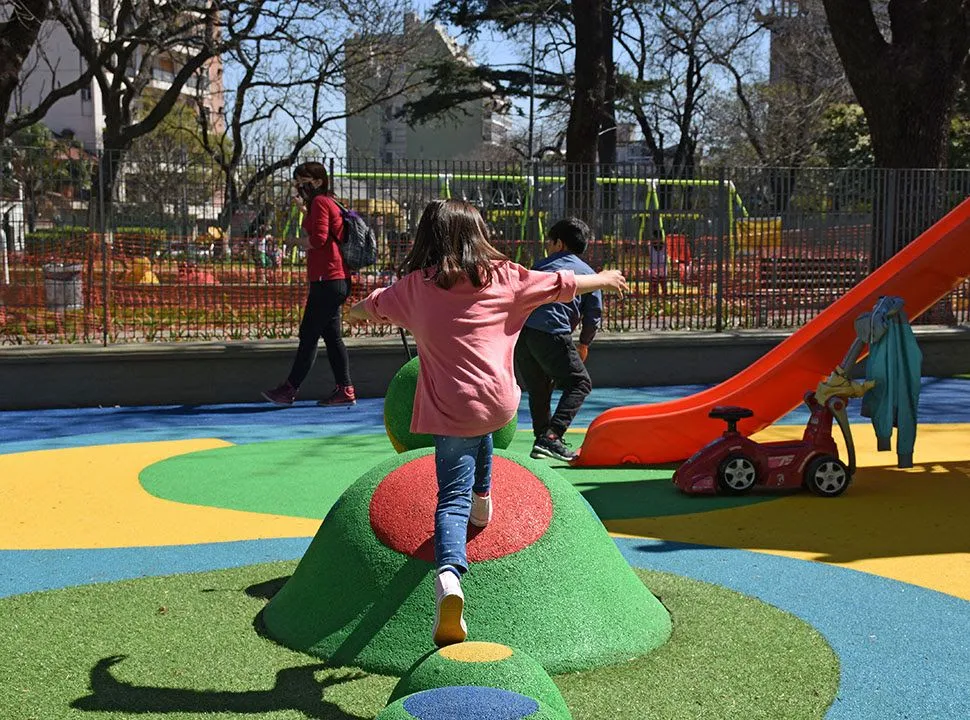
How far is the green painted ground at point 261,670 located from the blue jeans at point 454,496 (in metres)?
0.53

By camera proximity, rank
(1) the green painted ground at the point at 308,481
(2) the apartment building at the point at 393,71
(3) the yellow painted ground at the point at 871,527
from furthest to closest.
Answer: (2) the apartment building at the point at 393,71, (1) the green painted ground at the point at 308,481, (3) the yellow painted ground at the point at 871,527

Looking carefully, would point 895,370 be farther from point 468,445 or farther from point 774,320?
point 774,320

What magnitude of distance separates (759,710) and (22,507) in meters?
5.59

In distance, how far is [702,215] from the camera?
1470cm

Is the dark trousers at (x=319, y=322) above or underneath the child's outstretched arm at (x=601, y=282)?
underneath

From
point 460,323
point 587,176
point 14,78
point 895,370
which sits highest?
point 14,78

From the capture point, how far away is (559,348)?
8.80 m

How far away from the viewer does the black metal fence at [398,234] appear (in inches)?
516

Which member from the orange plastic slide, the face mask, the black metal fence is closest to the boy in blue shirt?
the orange plastic slide

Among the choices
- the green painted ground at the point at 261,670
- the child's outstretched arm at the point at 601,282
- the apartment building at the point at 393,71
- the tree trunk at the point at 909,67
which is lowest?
the green painted ground at the point at 261,670

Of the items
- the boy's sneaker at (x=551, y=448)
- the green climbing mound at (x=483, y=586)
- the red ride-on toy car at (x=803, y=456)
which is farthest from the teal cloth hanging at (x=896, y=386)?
the green climbing mound at (x=483, y=586)

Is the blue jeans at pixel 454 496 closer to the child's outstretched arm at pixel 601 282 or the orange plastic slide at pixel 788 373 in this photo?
the child's outstretched arm at pixel 601 282

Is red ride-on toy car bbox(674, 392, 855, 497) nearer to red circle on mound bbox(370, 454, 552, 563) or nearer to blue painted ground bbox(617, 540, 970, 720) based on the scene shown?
blue painted ground bbox(617, 540, 970, 720)

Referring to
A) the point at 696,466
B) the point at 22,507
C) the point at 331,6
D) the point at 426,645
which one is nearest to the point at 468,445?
the point at 426,645
